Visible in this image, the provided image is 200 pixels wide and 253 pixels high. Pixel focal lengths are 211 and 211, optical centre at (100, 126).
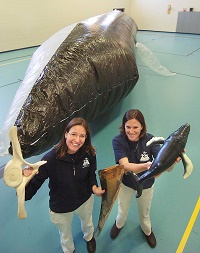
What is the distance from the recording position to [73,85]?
2.00 meters

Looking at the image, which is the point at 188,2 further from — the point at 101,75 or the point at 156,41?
the point at 101,75

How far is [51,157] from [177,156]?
28.5 inches

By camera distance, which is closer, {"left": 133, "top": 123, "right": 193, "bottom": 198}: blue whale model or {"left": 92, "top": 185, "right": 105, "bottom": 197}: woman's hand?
{"left": 133, "top": 123, "right": 193, "bottom": 198}: blue whale model

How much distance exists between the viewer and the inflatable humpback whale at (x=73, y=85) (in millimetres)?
1690

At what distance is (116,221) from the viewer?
5.77 ft

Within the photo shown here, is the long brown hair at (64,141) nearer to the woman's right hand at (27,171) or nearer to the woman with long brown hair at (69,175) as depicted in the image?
the woman with long brown hair at (69,175)

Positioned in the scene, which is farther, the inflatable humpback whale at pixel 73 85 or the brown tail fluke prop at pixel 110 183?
the inflatable humpback whale at pixel 73 85

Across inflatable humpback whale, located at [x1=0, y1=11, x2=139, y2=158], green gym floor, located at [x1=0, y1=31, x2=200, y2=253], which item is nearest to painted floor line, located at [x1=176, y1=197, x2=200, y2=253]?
green gym floor, located at [x1=0, y1=31, x2=200, y2=253]

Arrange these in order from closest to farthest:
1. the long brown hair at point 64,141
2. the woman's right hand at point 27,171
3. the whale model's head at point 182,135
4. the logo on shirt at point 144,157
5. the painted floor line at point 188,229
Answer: the woman's right hand at point 27,171
the whale model's head at point 182,135
the long brown hair at point 64,141
the logo on shirt at point 144,157
the painted floor line at point 188,229

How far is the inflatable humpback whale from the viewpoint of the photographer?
66.6 inches

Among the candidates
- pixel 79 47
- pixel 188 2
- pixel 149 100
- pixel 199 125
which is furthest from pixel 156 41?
pixel 79 47

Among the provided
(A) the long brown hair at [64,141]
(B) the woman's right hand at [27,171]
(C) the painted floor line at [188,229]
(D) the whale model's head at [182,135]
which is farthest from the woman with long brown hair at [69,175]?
(C) the painted floor line at [188,229]

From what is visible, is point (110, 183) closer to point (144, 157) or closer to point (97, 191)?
point (97, 191)

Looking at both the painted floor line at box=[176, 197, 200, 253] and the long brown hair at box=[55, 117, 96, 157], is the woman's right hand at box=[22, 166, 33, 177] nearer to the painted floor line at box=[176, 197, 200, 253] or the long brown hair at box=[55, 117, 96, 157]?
the long brown hair at box=[55, 117, 96, 157]
